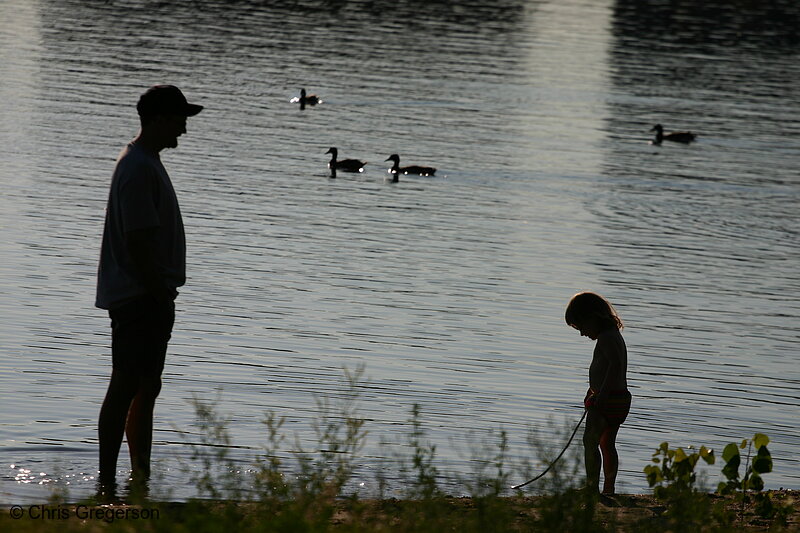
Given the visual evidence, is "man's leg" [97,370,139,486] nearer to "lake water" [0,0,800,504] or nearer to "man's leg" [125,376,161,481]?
"man's leg" [125,376,161,481]

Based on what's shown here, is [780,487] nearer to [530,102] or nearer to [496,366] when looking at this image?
[496,366]

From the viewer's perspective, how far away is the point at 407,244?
824 inches

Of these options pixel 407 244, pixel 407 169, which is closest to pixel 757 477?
pixel 407 244

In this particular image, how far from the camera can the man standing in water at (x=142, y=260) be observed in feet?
25.5

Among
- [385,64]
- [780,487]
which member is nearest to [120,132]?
[385,64]

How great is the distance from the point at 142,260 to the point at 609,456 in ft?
11.6

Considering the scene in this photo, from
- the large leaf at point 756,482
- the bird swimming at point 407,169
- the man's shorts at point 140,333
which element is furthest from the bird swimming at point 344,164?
the large leaf at point 756,482

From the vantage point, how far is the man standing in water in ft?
25.5

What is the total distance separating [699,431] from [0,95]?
27.4 m

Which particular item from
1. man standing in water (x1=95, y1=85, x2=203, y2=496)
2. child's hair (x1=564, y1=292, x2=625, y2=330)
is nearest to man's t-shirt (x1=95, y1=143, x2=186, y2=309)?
man standing in water (x1=95, y1=85, x2=203, y2=496)

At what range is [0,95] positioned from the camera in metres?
34.8

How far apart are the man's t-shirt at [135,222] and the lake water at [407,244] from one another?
1.37 metres

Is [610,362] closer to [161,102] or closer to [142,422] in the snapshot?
[142,422]

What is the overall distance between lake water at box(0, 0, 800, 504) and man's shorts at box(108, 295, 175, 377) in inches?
34.5
